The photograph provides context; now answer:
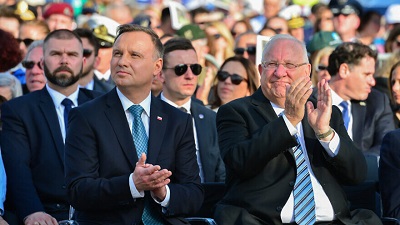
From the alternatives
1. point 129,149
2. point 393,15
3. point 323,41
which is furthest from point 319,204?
point 393,15

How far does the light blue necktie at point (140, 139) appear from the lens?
281 inches

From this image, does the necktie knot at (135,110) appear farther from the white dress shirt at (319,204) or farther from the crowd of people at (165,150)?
the white dress shirt at (319,204)

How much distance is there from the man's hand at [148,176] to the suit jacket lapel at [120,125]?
0.40 metres

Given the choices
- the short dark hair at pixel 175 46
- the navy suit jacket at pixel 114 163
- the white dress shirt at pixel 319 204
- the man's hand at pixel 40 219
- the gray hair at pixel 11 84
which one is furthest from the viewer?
the short dark hair at pixel 175 46

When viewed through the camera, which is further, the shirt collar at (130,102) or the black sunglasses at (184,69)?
the black sunglasses at (184,69)

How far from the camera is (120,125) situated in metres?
7.20

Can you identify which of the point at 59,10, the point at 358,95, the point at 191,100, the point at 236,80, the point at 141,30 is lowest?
the point at 358,95

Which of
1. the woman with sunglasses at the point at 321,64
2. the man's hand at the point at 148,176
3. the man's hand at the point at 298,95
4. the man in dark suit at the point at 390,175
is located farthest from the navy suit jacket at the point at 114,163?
the woman with sunglasses at the point at 321,64

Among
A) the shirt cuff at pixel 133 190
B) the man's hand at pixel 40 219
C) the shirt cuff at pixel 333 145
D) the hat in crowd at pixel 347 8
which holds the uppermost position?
the hat in crowd at pixel 347 8

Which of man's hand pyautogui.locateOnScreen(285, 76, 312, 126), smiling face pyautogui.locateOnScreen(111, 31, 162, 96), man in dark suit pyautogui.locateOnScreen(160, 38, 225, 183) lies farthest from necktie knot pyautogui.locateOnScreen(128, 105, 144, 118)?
man in dark suit pyautogui.locateOnScreen(160, 38, 225, 183)

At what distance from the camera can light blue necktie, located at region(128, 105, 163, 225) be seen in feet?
23.4

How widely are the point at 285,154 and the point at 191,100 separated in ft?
9.64

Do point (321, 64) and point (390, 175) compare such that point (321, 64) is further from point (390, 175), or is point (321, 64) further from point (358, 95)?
point (390, 175)

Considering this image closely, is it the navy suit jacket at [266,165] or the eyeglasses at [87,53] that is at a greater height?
the eyeglasses at [87,53]
